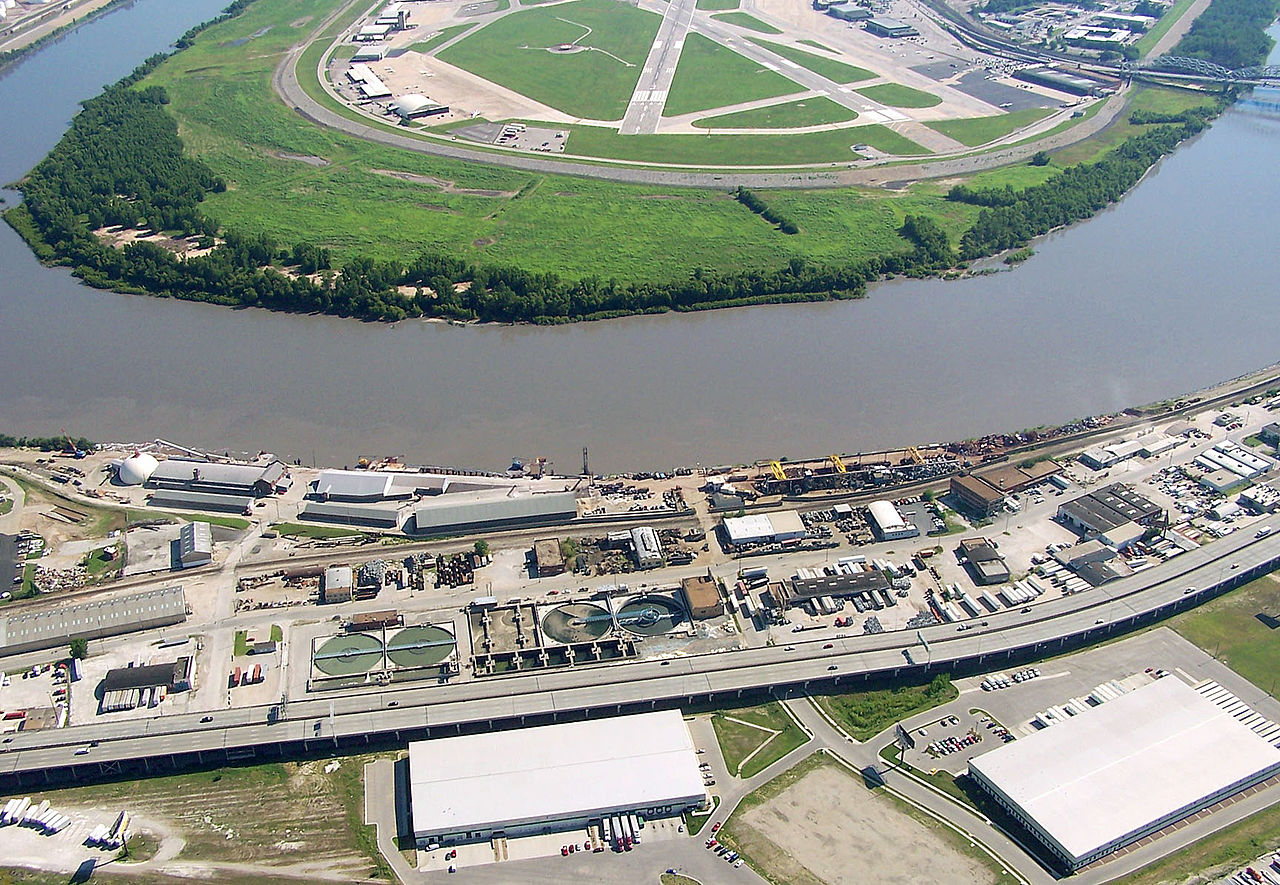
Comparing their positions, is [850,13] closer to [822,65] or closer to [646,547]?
[822,65]

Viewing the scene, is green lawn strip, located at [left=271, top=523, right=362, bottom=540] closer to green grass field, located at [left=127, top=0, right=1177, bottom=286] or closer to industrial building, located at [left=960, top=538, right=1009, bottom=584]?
industrial building, located at [left=960, top=538, right=1009, bottom=584]

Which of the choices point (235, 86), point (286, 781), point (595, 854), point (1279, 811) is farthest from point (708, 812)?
point (235, 86)

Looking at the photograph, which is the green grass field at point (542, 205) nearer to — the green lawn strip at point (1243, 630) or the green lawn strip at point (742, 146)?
the green lawn strip at point (742, 146)

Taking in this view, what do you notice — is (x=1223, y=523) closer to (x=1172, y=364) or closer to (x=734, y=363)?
(x=1172, y=364)

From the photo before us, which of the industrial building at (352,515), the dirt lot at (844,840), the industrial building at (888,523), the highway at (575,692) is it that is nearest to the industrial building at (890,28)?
the industrial building at (888,523)

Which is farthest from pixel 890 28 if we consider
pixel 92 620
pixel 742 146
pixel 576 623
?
pixel 92 620
